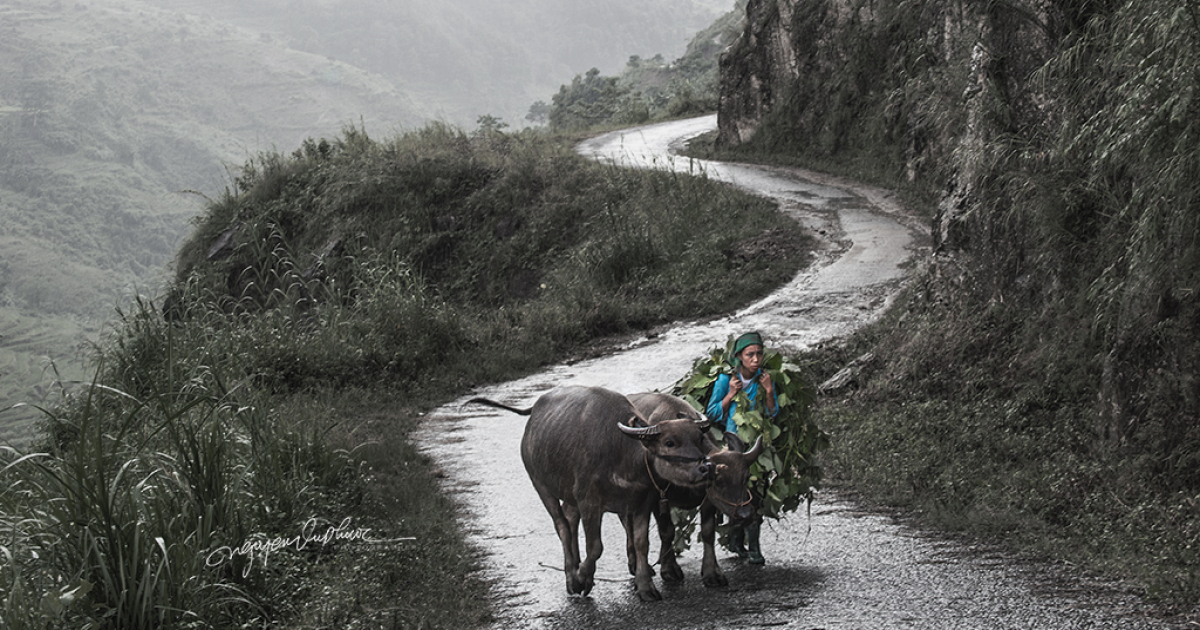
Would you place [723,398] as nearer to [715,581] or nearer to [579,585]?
[715,581]

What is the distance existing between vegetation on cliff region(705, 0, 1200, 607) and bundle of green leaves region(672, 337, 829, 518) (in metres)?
1.72

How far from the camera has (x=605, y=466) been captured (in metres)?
6.04

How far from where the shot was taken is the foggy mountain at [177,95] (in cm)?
5841

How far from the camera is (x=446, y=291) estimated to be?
24.5 metres

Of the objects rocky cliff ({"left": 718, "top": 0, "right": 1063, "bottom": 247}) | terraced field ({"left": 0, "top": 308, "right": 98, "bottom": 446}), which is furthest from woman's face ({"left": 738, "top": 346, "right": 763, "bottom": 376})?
rocky cliff ({"left": 718, "top": 0, "right": 1063, "bottom": 247})

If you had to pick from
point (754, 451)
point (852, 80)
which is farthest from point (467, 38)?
point (754, 451)

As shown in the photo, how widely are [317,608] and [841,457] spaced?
4932 mm

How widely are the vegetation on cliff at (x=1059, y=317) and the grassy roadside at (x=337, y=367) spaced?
3.94 m

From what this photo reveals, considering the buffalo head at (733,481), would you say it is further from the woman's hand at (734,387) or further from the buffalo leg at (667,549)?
the woman's hand at (734,387)

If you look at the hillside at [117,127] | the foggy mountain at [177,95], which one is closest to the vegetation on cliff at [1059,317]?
the foggy mountain at [177,95]

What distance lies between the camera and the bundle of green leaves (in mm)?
6305

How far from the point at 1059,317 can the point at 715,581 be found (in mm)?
4597

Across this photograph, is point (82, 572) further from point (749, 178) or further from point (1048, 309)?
point (749, 178)

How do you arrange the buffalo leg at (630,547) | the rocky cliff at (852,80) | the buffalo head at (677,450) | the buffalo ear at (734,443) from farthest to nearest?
the rocky cliff at (852,80) → the buffalo leg at (630,547) → the buffalo ear at (734,443) → the buffalo head at (677,450)
